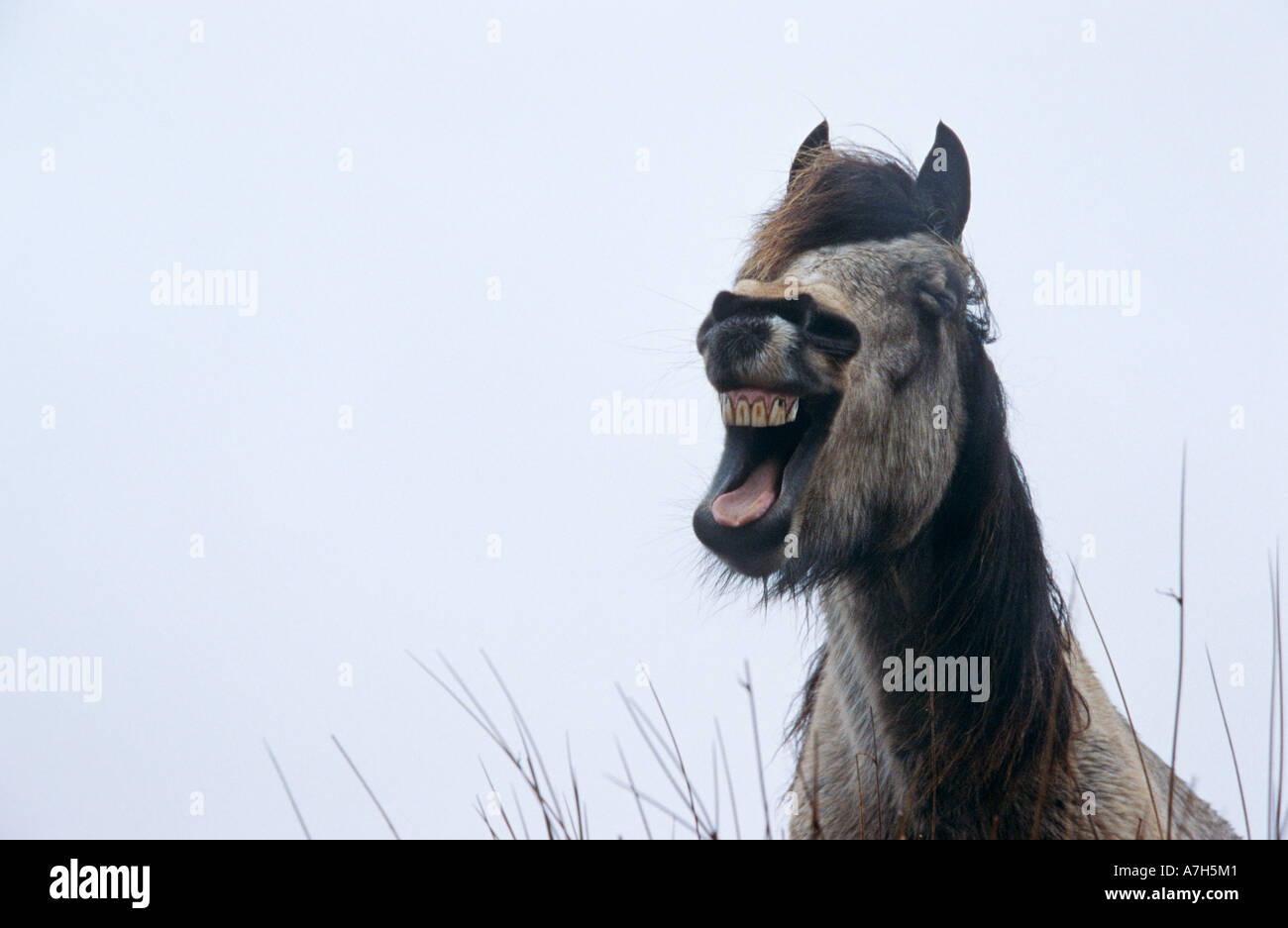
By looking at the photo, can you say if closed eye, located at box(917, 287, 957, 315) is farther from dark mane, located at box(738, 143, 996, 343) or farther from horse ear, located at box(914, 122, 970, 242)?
horse ear, located at box(914, 122, 970, 242)

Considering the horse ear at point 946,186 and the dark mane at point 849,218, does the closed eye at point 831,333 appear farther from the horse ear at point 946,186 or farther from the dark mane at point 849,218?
the horse ear at point 946,186

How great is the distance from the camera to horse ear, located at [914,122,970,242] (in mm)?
2186

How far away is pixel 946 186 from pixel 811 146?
413mm

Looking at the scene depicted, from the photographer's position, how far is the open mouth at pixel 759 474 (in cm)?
176

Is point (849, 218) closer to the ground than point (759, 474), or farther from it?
farther from it

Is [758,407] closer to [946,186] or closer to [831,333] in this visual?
[831,333]

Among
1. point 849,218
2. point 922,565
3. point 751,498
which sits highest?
point 849,218

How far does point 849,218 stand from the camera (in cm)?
212

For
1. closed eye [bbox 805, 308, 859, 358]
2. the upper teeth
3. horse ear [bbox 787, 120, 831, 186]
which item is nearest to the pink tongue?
the upper teeth

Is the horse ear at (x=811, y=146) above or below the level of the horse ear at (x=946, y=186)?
above

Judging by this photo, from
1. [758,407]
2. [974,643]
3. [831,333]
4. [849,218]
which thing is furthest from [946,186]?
[974,643]

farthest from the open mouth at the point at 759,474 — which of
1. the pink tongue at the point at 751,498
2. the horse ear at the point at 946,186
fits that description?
the horse ear at the point at 946,186

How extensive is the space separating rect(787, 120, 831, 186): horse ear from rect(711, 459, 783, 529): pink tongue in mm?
871

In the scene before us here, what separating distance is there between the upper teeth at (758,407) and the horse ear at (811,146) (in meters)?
0.87
